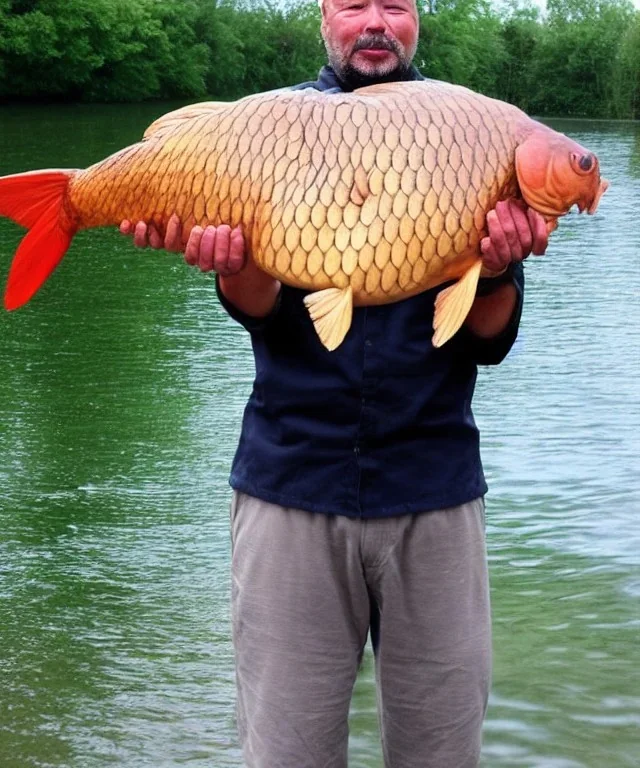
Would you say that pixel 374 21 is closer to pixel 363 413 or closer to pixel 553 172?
pixel 553 172

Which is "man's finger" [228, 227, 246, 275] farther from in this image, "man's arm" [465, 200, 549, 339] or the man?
"man's arm" [465, 200, 549, 339]

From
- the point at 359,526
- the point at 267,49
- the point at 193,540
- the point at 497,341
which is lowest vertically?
the point at 193,540

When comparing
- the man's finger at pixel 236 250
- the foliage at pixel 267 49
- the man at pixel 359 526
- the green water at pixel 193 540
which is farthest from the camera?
the foliage at pixel 267 49

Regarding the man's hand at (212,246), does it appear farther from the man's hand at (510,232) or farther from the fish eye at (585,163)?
the fish eye at (585,163)

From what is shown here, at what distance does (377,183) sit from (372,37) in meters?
0.44

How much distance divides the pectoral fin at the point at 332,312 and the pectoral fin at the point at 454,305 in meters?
0.16

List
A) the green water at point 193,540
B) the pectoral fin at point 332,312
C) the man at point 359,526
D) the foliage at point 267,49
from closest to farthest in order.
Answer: the pectoral fin at point 332,312 → the man at point 359,526 → the green water at point 193,540 → the foliage at point 267,49

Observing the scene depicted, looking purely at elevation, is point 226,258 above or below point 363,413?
above

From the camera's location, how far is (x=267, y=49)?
6119 centimetres

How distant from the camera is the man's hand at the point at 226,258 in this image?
2.40 m

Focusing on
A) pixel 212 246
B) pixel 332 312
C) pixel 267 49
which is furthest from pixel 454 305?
pixel 267 49

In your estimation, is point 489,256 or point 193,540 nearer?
point 489,256

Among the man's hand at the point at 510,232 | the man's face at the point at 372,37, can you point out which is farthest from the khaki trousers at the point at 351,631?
the man's face at the point at 372,37

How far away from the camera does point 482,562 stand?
2596 mm
